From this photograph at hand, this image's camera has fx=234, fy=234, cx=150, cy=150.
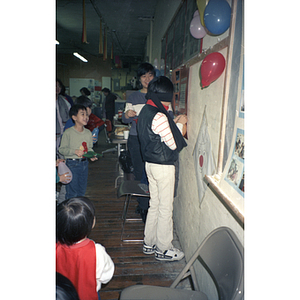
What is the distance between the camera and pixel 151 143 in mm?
1871

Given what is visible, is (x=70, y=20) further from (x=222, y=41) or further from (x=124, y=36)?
(x=222, y=41)

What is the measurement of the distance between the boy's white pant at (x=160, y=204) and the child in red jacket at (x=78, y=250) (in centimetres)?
85

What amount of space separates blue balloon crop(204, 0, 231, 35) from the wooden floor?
182 centimetres

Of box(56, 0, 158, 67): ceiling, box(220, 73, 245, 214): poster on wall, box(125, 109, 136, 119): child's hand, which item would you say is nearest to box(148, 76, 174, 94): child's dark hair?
box(125, 109, 136, 119): child's hand

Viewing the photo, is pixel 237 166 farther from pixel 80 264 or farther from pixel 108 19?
pixel 108 19

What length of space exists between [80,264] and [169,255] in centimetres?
118

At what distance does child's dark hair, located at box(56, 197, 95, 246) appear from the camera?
43.6 inches

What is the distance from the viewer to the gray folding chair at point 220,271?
88 centimetres

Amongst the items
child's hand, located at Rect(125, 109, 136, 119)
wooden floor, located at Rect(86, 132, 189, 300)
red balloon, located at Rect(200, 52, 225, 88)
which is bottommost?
wooden floor, located at Rect(86, 132, 189, 300)

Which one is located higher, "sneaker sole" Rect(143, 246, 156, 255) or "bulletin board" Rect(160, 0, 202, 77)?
"bulletin board" Rect(160, 0, 202, 77)

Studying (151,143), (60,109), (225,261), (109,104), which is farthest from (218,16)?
(109,104)

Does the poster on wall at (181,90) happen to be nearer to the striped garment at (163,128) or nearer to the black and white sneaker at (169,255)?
the striped garment at (163,128)

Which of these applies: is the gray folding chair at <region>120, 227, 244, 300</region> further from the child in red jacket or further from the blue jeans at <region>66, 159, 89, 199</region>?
the blue jeans at <region>66, 159, 89, 199</region>

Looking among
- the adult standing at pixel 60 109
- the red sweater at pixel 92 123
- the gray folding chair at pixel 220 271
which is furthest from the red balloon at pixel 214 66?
the adult standing at pixel 60 109
